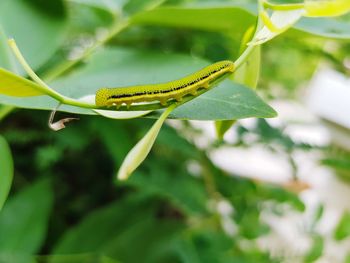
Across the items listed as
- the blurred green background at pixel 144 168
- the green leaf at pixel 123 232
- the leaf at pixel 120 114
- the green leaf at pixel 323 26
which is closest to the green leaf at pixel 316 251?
the blurred green background at pixel 144 168

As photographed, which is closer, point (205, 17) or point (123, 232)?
point (205, 17)

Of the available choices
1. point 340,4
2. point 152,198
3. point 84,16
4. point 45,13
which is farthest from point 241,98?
point 84,16

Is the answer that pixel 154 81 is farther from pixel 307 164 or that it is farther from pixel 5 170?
pixel 307 164

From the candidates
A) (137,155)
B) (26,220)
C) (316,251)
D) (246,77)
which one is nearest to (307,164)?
(316,251)

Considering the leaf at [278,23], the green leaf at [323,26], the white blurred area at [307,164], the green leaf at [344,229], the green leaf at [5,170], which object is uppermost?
the leaf at [278,23]

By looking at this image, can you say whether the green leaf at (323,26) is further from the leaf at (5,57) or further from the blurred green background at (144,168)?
the leaf at (5,57)

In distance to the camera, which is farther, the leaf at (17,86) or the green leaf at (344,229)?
the green leaf at (344,229)

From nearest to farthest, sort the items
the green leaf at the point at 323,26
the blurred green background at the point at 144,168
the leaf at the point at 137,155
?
the leaf at the point at 137,155
the green leaf at the point at 323,26
the blurred green background at the point at 144,168
